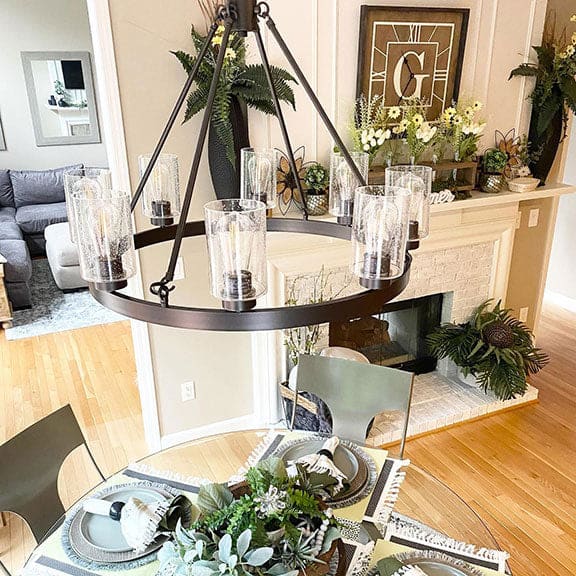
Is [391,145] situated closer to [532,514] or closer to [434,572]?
[532,514]

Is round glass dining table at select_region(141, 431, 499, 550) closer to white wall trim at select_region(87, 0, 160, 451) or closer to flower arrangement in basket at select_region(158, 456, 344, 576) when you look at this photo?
flower arrangement in basket at select_region(158, 456, 344, 576)

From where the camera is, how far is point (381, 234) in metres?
1.19

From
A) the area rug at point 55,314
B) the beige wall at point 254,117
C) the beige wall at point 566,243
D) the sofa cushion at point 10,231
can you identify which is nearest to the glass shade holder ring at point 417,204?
the beige wall at point 254,117

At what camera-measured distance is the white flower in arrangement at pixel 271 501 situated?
1.40 meters

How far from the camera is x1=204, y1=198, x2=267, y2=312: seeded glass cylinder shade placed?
1086mm

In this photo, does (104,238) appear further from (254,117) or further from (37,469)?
(254,117)

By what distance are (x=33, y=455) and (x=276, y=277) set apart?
1.51 metres

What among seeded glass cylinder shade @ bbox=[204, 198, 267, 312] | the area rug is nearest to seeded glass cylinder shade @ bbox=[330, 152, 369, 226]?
seeded glass cylinder shade @ bbox=[204, 198, 267, 312]

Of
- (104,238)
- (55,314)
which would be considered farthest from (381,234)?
(55,314)

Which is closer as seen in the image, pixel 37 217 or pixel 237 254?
pixel 237 254

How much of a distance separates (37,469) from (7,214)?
520 centimetres

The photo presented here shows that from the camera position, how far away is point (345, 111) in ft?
9.86

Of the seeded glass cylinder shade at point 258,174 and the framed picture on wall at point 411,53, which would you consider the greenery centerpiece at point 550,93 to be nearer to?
the framed picture on wall at point 411,53

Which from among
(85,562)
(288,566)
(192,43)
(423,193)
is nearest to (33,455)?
(85,562)
